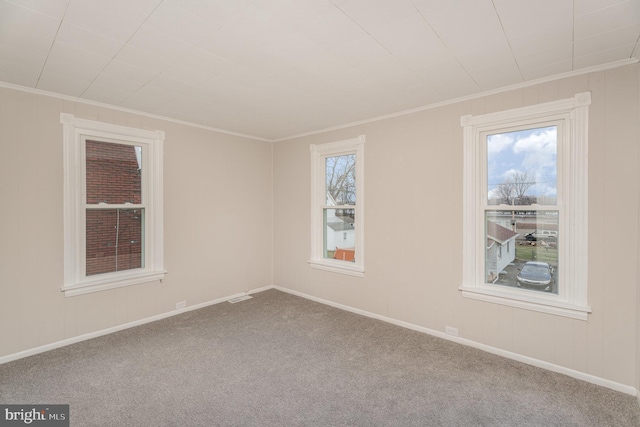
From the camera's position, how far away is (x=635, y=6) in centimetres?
167

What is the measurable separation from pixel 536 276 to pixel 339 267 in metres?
2.25

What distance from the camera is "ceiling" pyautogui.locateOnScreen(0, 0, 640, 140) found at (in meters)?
1.71

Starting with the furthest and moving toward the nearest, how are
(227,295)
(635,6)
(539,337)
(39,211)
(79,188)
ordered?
(227,295) < (79,188) < (39,211) < (539,337) < (635,6)

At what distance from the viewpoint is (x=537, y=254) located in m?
2.78

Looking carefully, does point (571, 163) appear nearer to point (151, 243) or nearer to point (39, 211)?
point (151, 243)

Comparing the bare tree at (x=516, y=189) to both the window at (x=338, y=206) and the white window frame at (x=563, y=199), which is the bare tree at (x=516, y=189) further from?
the window at (x=338, y=206)

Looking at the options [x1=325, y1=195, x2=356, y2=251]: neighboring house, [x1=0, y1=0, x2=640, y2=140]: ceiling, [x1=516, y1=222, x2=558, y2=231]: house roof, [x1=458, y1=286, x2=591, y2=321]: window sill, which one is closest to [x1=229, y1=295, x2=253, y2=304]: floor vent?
[x1=325, y1=195, x2=356, y2=251]: neighboring house

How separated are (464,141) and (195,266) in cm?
367

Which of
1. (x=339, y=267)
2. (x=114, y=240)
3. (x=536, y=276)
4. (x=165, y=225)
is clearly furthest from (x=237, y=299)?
(x=536, y=276)

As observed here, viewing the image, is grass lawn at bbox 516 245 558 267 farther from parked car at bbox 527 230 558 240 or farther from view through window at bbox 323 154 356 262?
view through window at bbox 323 154 356 262

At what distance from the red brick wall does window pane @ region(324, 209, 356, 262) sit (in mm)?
2457

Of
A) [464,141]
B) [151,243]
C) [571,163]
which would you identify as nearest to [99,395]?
[151,243]

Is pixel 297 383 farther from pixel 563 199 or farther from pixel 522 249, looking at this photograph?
pixel 563 199

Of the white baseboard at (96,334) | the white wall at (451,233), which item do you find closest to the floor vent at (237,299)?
the white baseboard at (96,334)
